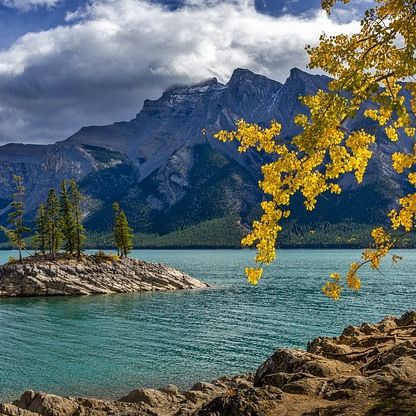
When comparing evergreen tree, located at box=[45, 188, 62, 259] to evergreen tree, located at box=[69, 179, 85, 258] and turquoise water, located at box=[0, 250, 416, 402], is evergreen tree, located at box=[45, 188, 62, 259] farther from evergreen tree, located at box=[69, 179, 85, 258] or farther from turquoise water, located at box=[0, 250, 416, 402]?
turquoise water, located at box=[0, 250, 416, 402]

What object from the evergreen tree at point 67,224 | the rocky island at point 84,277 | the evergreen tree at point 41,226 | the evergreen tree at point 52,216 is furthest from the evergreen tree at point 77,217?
the evergreen tree at point 41,226

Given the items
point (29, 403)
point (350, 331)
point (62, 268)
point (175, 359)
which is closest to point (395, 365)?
point (350, 331)

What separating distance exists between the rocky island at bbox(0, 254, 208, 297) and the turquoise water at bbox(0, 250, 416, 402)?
501 cm

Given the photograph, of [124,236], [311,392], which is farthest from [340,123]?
[124,236]

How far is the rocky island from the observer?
7775 centimetres

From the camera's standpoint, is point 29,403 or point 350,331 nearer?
point 29,403

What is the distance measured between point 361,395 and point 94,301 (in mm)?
63343

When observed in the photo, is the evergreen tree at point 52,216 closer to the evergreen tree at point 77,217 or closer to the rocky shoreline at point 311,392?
the evergreen tree at point 77,217

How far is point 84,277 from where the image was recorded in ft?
269

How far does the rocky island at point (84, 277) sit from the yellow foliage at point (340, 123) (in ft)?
246

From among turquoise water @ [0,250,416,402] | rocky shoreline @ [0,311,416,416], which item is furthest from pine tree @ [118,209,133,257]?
rocky shoreline @ [0,311,416,416]

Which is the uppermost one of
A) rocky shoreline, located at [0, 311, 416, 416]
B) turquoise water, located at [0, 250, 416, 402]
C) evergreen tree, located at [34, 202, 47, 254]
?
evergreen tree, located at [34, 202, 47, 254]

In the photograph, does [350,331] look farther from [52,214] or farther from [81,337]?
[52,214]

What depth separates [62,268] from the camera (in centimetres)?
8131
